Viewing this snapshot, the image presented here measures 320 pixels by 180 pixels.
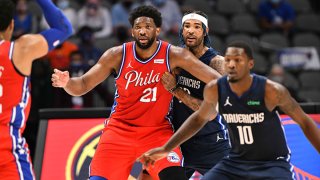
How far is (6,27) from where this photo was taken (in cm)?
480

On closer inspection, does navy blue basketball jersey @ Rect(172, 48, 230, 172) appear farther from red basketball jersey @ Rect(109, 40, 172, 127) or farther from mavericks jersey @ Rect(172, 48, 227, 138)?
red basketball jersey @ Rect(109, 40, 172, 127)

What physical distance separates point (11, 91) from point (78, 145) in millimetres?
3065

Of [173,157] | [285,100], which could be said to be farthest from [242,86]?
[173,157]

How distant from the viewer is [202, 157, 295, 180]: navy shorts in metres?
5.06

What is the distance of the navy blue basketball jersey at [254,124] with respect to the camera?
509 centimetres

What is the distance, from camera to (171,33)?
12.4 metres

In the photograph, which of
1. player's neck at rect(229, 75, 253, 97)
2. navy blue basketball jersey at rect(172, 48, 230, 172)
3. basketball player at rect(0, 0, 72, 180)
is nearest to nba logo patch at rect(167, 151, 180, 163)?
navy blue basketball jersey at rect(172, 48, 230, 172)

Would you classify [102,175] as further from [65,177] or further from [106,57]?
[65,177]

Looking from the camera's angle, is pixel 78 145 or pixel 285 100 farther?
pixel 78 145

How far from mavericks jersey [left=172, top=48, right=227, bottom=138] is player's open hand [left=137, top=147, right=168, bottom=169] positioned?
91 centimetres

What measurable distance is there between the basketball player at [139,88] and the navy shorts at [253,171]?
667 millimetres

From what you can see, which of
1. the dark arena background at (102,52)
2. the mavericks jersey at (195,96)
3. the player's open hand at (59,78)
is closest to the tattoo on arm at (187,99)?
the mavericks jersey at (195,96)

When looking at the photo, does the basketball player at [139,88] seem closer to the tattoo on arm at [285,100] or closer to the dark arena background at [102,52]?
the tattoo on arm at [285,100]

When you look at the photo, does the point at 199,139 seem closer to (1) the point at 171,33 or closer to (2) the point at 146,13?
(2) the point at 146,13
